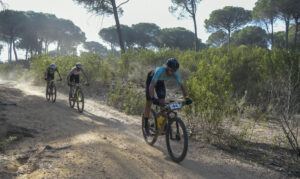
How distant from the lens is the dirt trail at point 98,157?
2969 millimetres

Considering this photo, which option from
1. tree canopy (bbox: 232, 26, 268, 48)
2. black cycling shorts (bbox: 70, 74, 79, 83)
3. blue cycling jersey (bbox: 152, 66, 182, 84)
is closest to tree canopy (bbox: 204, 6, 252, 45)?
tree canopy (bbox: 232, 26, 268, 48)

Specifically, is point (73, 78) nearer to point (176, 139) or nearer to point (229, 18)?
point (176, 139)

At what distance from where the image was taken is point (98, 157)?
345 centimetres

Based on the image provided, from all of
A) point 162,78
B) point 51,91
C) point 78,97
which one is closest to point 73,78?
point 78,97

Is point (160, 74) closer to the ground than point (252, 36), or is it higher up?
closer to the ground

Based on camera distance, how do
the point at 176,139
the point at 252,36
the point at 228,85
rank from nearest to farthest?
1. the point at 176,139
2. the point at 228,85
3. the point at 252,36

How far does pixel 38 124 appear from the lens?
534cm

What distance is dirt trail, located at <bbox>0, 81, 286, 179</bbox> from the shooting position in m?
2.97

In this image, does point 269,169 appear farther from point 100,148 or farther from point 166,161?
point 100,148

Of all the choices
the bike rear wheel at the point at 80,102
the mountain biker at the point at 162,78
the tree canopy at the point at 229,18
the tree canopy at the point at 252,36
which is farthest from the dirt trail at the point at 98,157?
the tree canopy at the point at 252,36

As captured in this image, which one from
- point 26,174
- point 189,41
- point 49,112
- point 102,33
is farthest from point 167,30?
point 26,174

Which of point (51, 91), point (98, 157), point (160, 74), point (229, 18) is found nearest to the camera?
point (98, 157)

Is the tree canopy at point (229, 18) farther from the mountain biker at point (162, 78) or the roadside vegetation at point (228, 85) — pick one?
the mountain biker at point (162, 78)

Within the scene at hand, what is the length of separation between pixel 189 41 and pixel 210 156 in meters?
46.4
